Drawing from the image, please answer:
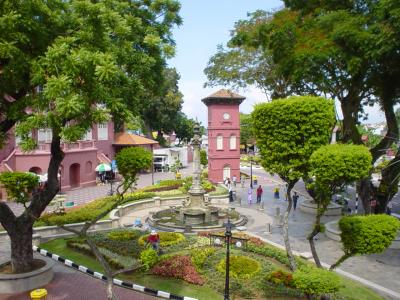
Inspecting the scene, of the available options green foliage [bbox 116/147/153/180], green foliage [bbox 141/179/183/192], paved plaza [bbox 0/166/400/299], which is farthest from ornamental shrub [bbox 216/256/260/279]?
green foliage [bbox 141/179/183/192]

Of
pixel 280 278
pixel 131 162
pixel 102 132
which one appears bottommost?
pixel 280 278

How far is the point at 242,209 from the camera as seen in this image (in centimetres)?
2798

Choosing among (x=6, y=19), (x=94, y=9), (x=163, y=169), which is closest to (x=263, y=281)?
(x=94, y=9)

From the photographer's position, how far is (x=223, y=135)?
42625 mm

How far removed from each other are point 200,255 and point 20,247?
6.61 m

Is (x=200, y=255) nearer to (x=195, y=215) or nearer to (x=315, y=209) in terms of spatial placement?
(x=195, y=215)

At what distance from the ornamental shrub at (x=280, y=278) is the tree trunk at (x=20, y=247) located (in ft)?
28.6

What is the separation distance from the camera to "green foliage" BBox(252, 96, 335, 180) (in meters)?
10.3

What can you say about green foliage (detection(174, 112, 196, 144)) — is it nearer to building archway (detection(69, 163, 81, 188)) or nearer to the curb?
building archway (detection(69, 163, 81, 188))

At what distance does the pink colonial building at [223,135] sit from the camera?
42.2 metres

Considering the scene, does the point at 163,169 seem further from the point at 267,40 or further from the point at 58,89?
the point at 58,89

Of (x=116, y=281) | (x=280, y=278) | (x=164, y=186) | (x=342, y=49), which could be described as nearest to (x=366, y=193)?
(x=342, y=49)

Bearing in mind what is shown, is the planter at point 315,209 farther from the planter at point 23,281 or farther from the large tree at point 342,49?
the planter at point 23,281

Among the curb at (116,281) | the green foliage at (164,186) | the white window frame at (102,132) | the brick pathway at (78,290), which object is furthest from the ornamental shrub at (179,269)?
the white window frame at (102,132)
